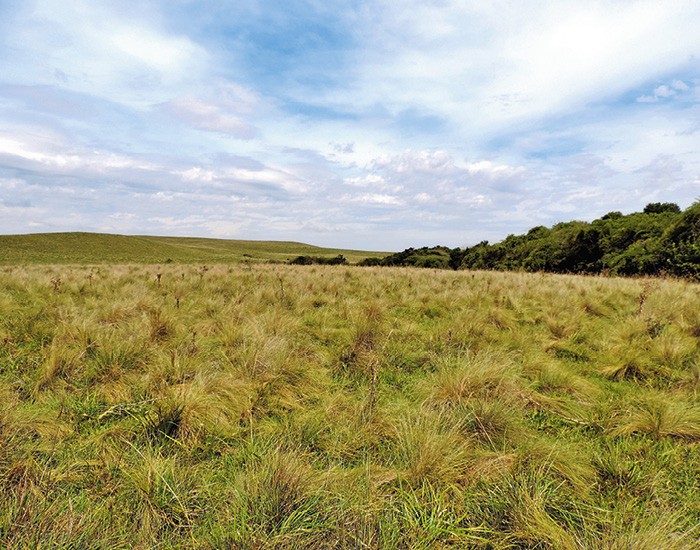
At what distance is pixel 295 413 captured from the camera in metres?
2.93

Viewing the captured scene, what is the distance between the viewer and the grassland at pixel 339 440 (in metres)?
1.66

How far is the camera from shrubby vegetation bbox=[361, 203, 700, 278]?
46.7 feet

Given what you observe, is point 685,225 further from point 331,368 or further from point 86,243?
point 86,243

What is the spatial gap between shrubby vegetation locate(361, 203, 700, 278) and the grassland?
13186 mm

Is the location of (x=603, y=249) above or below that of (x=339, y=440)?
above

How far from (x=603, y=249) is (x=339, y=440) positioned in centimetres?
2435

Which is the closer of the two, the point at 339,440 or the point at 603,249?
the point at 339,440

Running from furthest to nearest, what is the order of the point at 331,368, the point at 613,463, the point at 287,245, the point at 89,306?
the point at 287,245, the point at 89,306, the point at 331,368, the point at 613,463

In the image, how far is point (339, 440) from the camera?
2488mm

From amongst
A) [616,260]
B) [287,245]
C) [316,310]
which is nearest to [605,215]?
[616,260]

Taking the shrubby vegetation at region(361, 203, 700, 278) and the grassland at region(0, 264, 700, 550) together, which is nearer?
the grassland at region(0, 264, 700, 550)

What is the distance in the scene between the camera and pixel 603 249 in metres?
20.8

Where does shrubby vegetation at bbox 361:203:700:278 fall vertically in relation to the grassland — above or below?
above

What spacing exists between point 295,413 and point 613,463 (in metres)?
2.32
